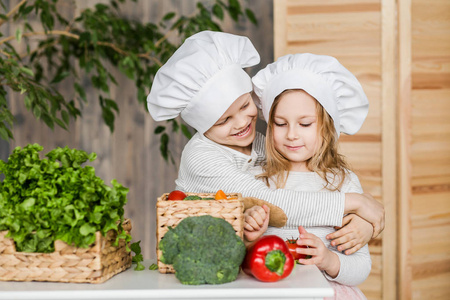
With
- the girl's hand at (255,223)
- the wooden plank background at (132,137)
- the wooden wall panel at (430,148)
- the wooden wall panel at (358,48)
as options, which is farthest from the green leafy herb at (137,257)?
the wooden plank background at (132,137)

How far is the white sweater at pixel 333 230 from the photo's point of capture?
139 cm

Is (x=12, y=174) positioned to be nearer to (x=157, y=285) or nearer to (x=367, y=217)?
(x=157, y=285)

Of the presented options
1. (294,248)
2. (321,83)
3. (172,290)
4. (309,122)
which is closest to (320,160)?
(309,122)

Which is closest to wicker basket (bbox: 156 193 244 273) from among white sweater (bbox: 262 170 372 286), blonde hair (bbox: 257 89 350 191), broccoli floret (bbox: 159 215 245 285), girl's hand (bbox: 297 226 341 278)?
broccoli floret (bbox: 159 215 245 285)

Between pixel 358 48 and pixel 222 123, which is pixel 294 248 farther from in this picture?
pixel 358 48

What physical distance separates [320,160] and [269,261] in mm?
613

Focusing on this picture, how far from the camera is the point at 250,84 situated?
1.60m

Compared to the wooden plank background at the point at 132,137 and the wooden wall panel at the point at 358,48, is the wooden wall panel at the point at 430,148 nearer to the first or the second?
the wooden wall panel at the point at 358,48

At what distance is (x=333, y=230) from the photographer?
1.49m

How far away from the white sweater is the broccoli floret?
1.28 ft

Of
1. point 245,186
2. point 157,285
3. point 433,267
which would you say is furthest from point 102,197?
point 433,267

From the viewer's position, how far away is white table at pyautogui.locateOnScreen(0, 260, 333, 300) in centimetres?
101

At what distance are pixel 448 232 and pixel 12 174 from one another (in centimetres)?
204

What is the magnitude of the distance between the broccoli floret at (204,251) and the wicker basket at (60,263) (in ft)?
0.48
